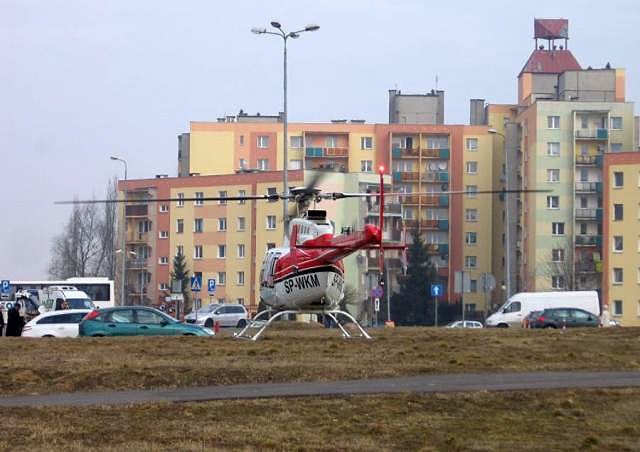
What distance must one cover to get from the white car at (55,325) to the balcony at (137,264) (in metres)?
76.5

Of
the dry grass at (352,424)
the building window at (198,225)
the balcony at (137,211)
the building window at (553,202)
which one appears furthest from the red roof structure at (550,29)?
the dry grass at (352,424)

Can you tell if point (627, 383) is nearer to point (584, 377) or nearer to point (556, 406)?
point (584, 377)

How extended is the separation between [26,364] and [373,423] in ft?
25.3

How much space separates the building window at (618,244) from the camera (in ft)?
319

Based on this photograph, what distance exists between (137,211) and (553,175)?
38.5m

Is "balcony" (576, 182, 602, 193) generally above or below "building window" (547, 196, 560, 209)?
above

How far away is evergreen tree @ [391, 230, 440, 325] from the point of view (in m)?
105

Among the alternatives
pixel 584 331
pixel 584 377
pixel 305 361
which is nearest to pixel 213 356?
pixel 305 361

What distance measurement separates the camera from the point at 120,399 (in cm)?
1850

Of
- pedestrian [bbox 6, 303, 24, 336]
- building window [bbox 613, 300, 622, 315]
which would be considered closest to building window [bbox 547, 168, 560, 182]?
building window [bbox 613, 300, 622, 315]

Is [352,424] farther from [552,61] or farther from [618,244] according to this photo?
[552,61]

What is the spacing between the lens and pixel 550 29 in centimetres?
12231

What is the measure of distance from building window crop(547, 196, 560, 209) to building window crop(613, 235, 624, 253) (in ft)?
29.8

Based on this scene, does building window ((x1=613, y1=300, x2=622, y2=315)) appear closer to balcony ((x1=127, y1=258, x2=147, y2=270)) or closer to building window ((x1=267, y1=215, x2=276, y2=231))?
building window ((x1=267, y1=215, x2=276, y2=231))
